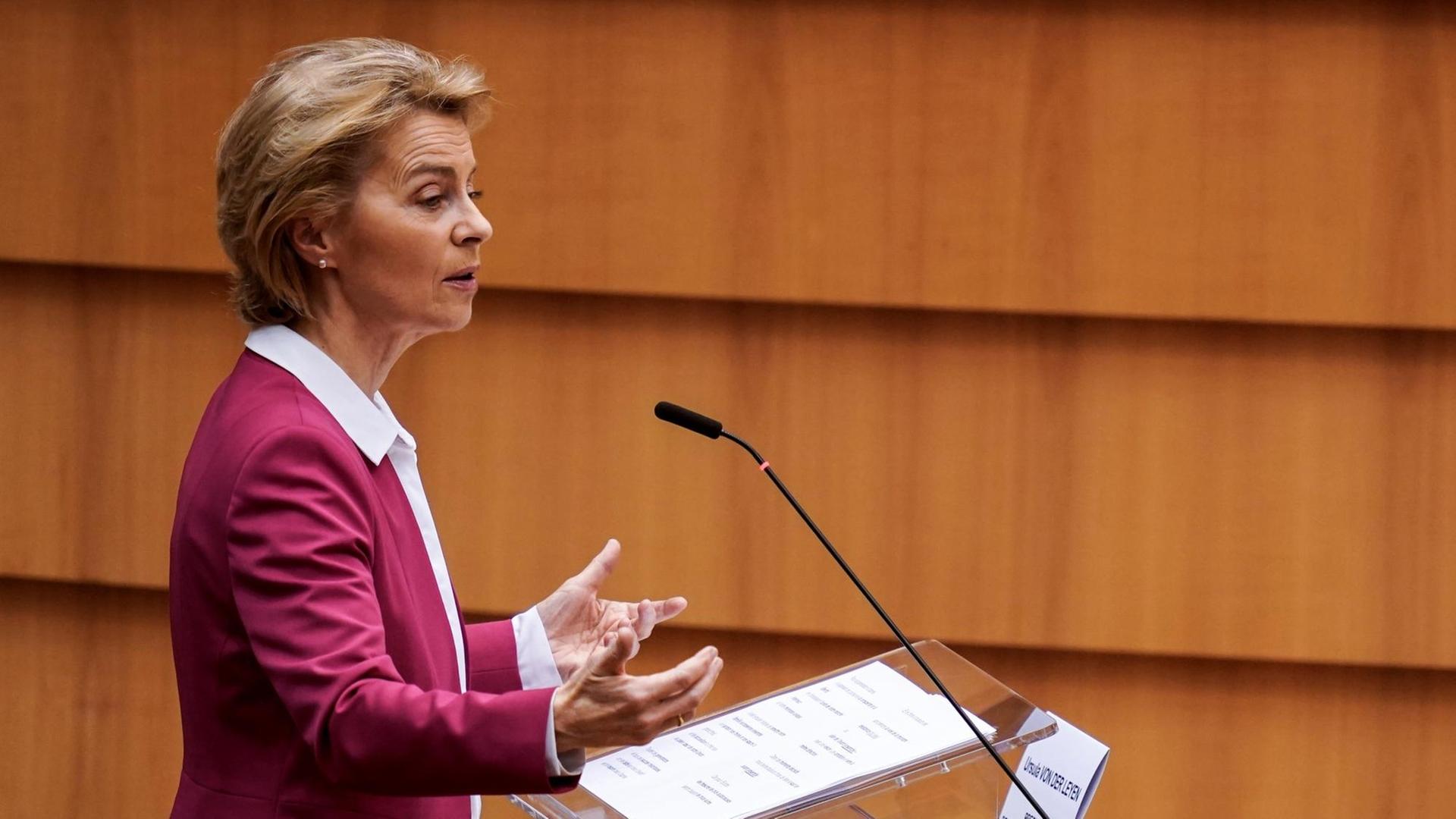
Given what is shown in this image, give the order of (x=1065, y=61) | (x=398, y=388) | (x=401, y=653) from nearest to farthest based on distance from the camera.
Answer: (x=401, y=653) → (x=1065, y=61) → (x=398, y=388)

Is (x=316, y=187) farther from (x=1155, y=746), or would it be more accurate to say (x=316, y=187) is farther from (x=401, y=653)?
(x=1155, y=746)

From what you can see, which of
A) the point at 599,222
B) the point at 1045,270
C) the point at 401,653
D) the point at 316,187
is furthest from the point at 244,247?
the point at 1045,270

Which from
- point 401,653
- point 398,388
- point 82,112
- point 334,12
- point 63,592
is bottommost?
point 63,592

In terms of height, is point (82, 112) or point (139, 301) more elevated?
point (82, 112)

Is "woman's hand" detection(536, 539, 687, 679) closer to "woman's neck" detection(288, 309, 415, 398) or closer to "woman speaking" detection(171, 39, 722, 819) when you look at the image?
"woman speaking" detection(171, 39, 722, 819)

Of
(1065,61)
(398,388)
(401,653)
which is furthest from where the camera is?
(398,388)

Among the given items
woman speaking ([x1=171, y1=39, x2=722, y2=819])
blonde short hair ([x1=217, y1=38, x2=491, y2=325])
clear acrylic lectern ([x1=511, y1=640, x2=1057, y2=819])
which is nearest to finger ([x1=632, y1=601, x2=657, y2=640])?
woman speaking ([x1=171, y1=39, x2=722, y2=819])

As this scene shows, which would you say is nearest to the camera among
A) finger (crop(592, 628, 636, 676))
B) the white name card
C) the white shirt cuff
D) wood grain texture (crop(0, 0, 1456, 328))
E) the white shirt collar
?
finger (crop(592, 628, 636, 676))

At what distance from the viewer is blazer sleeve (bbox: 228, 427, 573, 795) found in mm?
935

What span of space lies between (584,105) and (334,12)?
348 mm

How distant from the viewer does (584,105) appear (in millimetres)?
1890

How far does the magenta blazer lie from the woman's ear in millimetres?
90

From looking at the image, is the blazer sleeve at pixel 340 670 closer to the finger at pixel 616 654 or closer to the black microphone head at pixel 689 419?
the finger at pixel 616 654

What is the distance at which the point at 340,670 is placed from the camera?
945 mm
